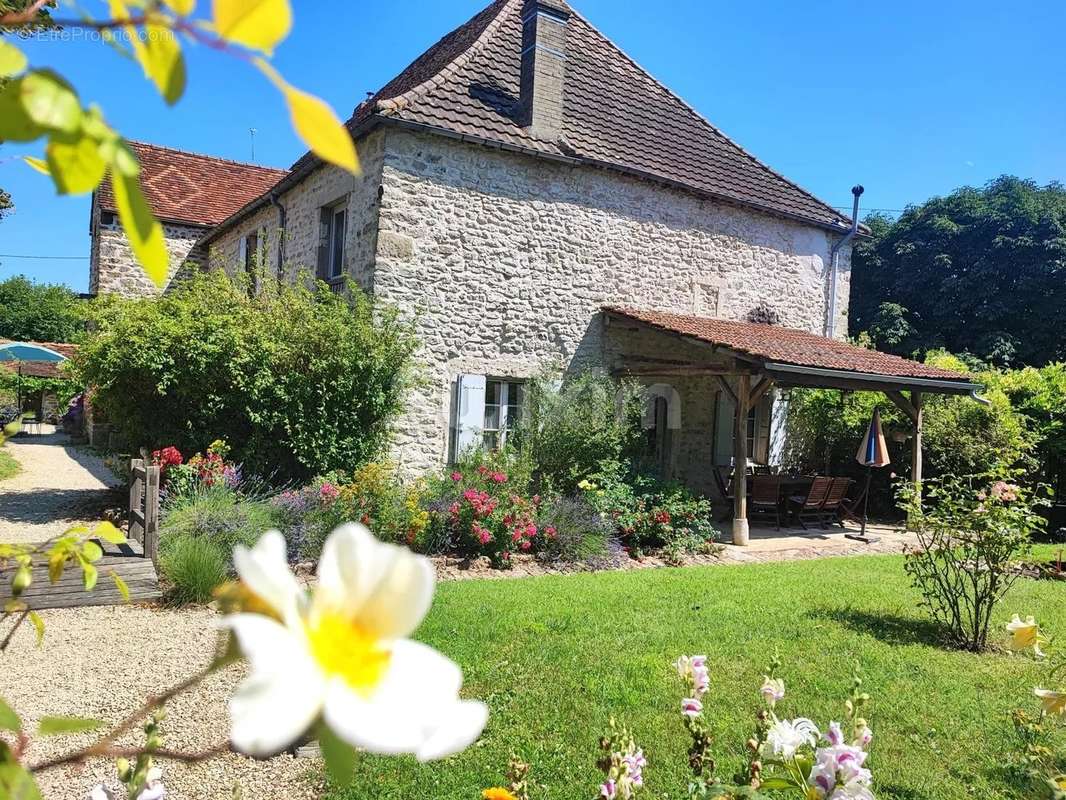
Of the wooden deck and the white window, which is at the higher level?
the white window

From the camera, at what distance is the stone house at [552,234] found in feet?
34.5

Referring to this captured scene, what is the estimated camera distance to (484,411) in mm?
11094

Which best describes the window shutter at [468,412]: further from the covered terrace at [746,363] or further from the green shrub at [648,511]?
the covered terrace at [746,363]

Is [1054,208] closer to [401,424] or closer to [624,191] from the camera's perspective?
[624,191]

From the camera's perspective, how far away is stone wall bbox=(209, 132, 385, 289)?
10.3 m

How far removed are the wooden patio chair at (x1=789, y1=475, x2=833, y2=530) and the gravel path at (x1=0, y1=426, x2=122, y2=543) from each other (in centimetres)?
1022

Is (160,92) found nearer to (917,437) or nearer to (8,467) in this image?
(917,437)

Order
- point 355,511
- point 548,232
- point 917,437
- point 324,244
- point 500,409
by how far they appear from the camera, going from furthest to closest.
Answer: point 917,437, point 324,244, point 548,232, point 500,409, point 355,511

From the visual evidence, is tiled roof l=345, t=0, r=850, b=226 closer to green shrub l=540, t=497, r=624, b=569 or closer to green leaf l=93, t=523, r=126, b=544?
green shrub l=540, t=497, r=624, b=569

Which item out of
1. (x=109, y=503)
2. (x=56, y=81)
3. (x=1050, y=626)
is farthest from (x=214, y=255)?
(x=56, y=81)

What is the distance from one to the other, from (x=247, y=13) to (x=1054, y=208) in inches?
1430

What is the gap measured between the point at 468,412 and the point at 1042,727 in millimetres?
8149

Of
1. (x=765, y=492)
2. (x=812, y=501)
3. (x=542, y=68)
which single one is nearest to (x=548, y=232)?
(x=542, y=68)

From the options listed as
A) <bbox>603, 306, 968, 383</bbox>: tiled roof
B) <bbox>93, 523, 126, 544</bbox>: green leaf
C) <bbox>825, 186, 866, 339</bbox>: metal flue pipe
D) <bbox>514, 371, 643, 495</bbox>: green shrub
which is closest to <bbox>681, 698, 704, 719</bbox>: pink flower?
<bbox>93, 523, 126, 544</bbox>: green leaf
